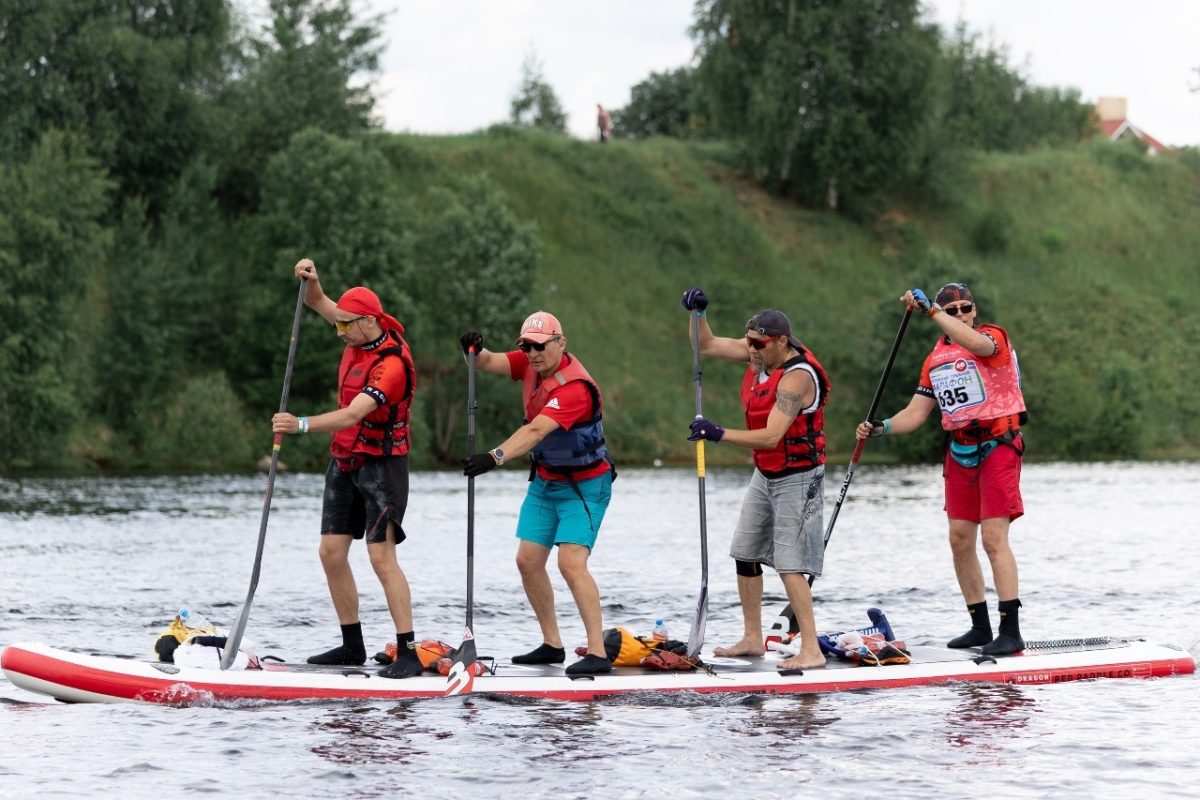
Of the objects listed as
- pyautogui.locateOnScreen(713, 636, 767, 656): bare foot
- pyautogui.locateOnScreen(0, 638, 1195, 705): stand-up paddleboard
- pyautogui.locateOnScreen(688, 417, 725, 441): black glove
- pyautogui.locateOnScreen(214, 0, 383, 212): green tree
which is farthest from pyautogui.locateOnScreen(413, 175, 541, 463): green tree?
pyautogui.locateOnScreen(688, 417, 725, 441): black glove

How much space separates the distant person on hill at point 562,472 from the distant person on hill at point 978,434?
237 cm

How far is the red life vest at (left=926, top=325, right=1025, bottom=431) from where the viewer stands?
11.9 meters

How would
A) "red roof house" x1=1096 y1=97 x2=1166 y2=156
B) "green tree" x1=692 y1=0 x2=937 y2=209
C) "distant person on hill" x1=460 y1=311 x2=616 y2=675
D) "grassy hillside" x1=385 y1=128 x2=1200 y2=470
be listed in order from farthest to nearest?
1. "red roof house" x1=1096 y1=97 x2=1166 y2=156
2. "green tree" x1=692 y1=0 x2=937 y2=209
3. "grassy hillside" x1=385 y1=128 x2=1200 y2=470
4. "distant person on hill" x1=460 y1=311 x2=616 y2=675

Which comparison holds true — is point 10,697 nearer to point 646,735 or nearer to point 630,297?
point 646,735

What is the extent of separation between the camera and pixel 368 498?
11141 millimetres

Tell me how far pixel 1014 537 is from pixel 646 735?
705 inches

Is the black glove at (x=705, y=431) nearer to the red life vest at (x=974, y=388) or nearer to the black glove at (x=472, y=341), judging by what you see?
the black glove at (x=472, y=341)

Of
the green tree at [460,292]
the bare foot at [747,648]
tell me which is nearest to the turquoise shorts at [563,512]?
the bare foot at [747,648]

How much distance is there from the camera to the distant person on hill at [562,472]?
10891mm

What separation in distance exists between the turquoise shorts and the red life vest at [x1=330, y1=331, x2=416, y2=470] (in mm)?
1014

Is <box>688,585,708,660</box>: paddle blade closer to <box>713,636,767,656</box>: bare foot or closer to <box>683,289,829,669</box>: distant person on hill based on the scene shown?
<box>683,289,829,669</box>: distant person on hill

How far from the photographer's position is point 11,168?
47.7 meters

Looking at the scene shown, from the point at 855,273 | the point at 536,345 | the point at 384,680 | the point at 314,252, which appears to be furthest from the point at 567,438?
the point at 855,273

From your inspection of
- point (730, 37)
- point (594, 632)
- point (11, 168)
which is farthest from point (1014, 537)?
point (730, 37)
